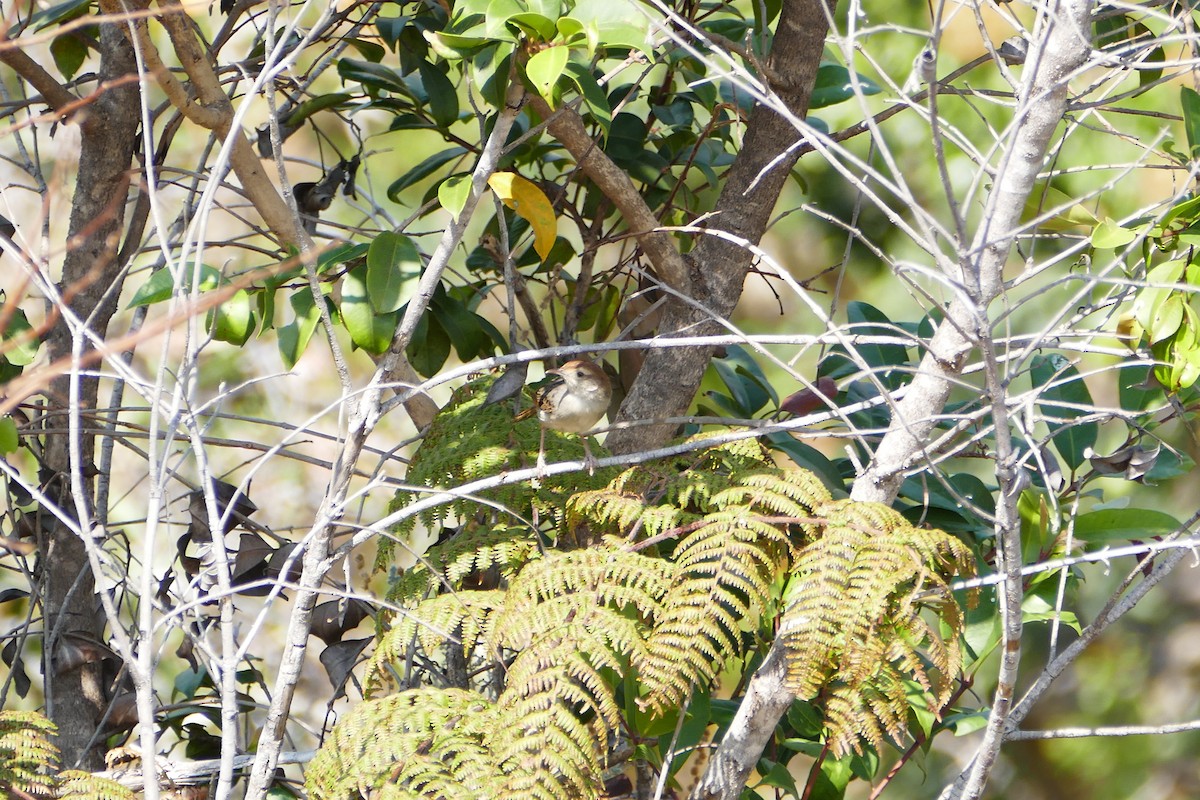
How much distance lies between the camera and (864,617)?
1.08 meters

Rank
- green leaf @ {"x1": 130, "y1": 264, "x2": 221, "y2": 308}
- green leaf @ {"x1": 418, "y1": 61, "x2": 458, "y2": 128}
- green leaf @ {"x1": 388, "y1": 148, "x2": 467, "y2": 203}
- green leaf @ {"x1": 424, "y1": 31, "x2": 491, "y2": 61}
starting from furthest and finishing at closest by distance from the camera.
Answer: green leaf @ {"x1": 388, "y1": 148, "x2": 467, "y2": 203}
green leaf @ {"x1": 418, "y1": 61, "x2": 458, "y2": 128}
green leaf @ {"x1": 130, "y1": 264, "x2": 221, "y2": 308}
green leaf @ {"x1": 424, "y1": 31, "x2": 491, "y2": 61}

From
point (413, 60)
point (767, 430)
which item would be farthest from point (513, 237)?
point (767, 430)

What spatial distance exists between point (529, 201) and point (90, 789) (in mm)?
881

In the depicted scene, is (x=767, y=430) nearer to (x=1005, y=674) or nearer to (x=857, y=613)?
(x=857, y=613)

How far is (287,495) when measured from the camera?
9.39 ft

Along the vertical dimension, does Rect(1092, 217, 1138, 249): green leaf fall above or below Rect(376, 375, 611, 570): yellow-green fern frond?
above

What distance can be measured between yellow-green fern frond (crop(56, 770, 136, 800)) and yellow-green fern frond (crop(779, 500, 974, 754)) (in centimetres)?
76

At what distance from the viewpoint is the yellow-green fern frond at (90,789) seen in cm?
108

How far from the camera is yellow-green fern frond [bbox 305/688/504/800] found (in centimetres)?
103

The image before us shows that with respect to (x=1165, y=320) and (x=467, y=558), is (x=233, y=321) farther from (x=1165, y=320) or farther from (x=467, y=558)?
(x=1165, y=320)

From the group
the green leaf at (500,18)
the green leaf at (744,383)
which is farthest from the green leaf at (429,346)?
the green leaf at (500,18)

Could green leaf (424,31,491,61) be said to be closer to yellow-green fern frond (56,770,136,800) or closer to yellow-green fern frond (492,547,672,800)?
yellow-green fern frond (492,547,672,800)

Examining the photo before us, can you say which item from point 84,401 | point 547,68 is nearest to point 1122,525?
point 547,68

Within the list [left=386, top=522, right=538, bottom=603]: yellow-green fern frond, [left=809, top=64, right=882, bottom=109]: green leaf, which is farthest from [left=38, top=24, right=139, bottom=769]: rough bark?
[left=809, top=64, right=882, bottom=109]: green leaf
